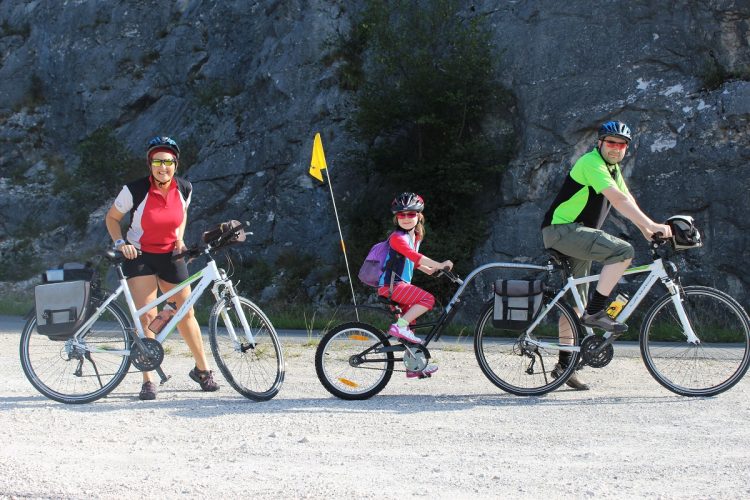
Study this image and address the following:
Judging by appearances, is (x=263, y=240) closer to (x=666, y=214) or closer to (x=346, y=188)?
(x=346, y=188)

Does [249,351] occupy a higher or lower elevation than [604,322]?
lower

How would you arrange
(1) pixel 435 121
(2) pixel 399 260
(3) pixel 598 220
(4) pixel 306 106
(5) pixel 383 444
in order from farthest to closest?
(4) pixel 306 106 → (1) pixel 435 121 → (3) pixel 598 220 → (2) pixel 399 260 → (5) pixel 383 444

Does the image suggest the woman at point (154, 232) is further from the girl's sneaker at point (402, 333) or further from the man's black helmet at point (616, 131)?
the man's black helmet at point (616, 131)

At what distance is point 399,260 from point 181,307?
6.13 feet

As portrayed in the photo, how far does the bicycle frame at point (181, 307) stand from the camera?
6719 mm

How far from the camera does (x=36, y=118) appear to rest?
3128cm

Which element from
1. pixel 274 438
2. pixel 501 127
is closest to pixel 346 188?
pixel 501 127

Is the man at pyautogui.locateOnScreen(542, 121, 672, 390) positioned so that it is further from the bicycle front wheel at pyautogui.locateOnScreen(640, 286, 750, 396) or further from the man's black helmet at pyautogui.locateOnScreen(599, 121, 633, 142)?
the bicycle front wheel at pyautogui.locateOnScreen(640, 286, 750, 396)

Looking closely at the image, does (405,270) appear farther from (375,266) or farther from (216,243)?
(216,243)

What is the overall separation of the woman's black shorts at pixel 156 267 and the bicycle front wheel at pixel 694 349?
3940 millimetres

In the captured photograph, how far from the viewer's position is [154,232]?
6883 millimetres

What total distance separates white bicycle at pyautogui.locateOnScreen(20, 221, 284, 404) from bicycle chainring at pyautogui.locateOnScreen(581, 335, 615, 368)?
2514 mm

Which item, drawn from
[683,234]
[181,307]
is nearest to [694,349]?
[683,234]

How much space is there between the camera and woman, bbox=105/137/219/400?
686 centimetres
